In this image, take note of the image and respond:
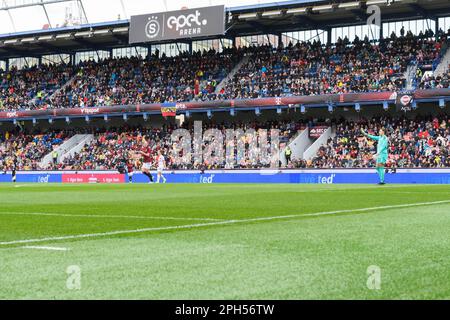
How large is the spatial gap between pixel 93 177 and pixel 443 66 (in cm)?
2488

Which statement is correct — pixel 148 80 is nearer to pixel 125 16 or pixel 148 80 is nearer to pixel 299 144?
pixel 125 16

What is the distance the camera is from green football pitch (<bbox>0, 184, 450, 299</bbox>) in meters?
4.77

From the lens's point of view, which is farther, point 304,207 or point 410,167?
point 410,167

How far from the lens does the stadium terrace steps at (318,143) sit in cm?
4525

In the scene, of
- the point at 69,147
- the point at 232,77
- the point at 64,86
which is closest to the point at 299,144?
the point at 232,77

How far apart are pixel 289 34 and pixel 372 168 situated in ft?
62.6

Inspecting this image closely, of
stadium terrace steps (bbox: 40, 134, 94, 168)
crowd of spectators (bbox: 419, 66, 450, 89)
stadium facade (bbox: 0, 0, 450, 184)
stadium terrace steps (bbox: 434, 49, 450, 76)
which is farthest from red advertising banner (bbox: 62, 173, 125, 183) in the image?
stadium terrace steps (bbox: 434, 49, 450, 76)

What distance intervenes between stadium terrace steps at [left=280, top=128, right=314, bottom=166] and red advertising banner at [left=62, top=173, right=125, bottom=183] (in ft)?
36.5

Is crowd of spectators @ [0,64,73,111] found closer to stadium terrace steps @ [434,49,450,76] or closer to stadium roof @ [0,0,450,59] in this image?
stadium roof @ [0,0,450,59]

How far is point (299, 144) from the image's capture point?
47.1 meters

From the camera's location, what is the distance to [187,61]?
5650 centimetres
